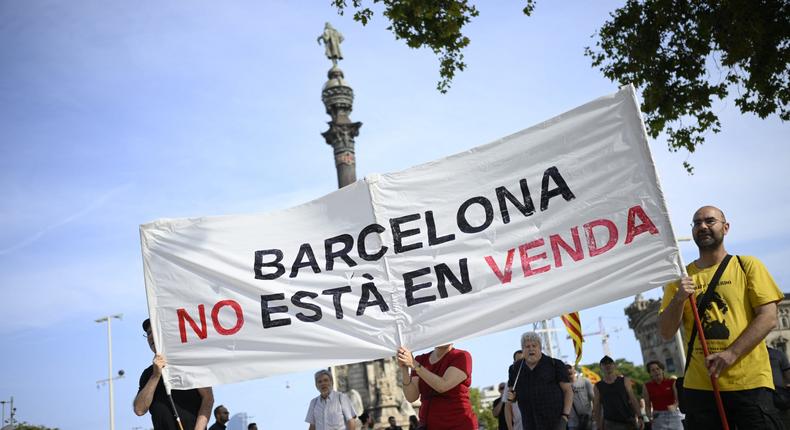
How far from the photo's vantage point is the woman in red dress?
696 cm

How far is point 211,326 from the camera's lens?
23.9 ft

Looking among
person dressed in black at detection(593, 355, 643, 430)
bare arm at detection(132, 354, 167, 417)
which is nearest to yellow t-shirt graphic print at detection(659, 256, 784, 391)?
bare arm at detection(132, 354, 167, 417)

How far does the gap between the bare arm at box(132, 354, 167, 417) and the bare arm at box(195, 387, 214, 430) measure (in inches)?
15.0

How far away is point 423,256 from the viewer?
22.8 ft

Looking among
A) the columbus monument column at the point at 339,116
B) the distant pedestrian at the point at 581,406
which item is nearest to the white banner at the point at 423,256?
the distant pedestrian at the point at 581,406

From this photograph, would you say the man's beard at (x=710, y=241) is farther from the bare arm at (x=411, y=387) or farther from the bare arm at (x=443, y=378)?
the bare arm at (x=411, y=387)

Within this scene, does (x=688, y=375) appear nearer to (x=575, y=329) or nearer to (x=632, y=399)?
(x=632, y=399)

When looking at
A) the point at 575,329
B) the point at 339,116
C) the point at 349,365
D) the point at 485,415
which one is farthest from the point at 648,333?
the point at 575,329

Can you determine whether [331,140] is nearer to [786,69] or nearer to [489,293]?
[786,69]

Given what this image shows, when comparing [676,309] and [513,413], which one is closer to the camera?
[676,309]

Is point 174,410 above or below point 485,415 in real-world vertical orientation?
below

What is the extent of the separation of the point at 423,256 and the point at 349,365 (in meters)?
47.1

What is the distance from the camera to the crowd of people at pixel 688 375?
17.6ft

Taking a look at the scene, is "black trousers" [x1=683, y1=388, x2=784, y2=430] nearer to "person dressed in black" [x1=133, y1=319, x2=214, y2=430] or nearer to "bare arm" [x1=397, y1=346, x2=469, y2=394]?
"bare arm" [x1=397, y1=346, x2=469, y2=394]
